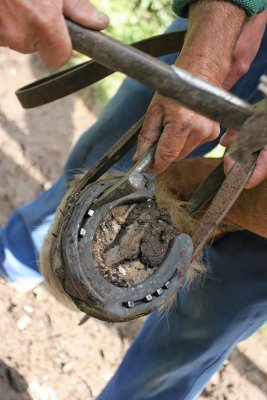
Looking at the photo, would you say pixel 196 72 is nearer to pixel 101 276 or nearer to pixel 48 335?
pixel 101 276

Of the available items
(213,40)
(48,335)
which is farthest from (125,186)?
(48,335)

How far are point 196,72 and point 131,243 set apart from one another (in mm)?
346

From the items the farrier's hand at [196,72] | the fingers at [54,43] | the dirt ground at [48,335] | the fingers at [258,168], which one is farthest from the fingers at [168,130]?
the dirt ground at [48,335]

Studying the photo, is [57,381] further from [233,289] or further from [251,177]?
[251,177]

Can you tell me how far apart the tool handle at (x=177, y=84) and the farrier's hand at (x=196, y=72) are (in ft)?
1.06

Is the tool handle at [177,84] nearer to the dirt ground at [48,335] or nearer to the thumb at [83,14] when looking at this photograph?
the thumb at [83,14]

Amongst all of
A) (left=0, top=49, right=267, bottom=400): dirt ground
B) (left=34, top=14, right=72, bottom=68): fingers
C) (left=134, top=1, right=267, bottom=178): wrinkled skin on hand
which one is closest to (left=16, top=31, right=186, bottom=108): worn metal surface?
(left=134, top=1, right=267, bottom=178): wrinkled skin on hand

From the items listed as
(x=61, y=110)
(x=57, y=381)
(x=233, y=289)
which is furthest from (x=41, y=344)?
(x=61, y=110)

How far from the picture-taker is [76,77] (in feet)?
3.93

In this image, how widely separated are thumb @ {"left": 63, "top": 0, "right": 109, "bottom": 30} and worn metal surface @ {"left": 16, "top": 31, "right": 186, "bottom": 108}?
1.10 feet

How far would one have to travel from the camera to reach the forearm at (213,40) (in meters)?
1.07

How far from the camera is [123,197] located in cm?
92

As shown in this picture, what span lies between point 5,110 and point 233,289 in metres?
1.47

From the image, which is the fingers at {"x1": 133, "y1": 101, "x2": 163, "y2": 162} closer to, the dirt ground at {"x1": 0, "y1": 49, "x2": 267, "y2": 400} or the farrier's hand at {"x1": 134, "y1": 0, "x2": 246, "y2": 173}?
the farrier's hand at {"x1": 134, "y1": 0, "x2": 246, "y2": 173}
